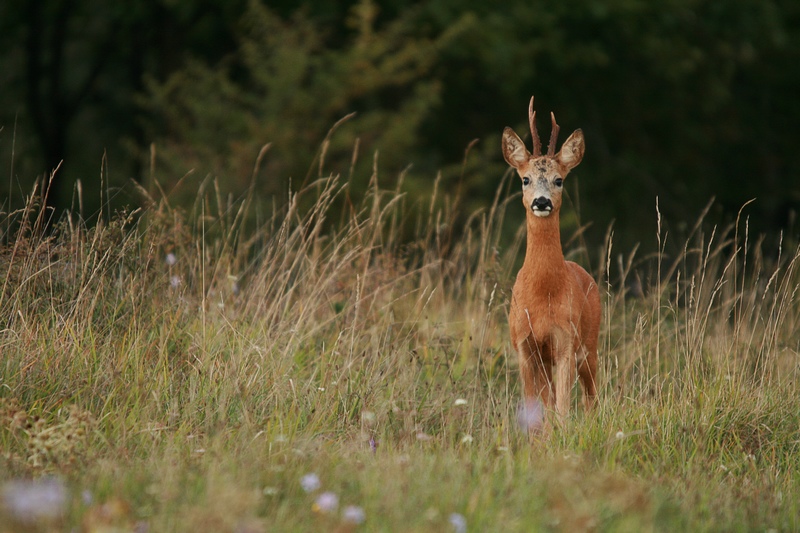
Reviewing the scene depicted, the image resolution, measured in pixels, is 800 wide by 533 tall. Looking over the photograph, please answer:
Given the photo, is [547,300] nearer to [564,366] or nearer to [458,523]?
[564,366]

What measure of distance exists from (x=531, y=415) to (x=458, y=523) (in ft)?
5.16

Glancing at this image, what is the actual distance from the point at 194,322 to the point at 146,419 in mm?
944

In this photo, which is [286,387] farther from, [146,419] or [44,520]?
[44,520]

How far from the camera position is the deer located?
4.73m

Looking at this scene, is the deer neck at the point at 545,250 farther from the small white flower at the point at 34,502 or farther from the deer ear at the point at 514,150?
the small white flower at the point at 34,502

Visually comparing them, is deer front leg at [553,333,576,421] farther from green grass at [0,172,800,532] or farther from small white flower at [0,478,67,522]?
small white flower at [0,478,67,522]

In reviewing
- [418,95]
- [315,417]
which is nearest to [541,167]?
[315,417]

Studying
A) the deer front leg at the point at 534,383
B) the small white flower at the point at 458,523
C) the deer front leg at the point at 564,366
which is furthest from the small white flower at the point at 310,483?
the deer front leg at the point at 564,366

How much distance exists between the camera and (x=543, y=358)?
16.0 ft

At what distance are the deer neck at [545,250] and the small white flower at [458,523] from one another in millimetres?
1821

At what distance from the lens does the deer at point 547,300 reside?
4.73m

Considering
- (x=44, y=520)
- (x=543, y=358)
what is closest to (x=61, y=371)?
(x=44, y=520)

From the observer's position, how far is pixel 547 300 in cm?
475

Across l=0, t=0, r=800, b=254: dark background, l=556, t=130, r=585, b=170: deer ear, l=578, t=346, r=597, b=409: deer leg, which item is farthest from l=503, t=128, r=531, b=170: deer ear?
l=0, t=0, r=800, b=254: dark background
